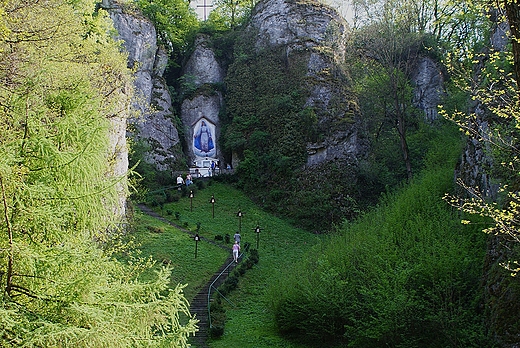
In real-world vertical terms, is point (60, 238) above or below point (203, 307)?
above

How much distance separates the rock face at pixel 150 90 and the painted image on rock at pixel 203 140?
160 cm

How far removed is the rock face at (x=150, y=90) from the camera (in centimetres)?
3145

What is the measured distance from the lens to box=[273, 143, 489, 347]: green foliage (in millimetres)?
10773

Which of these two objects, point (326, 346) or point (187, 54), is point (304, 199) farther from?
point (187, 54)

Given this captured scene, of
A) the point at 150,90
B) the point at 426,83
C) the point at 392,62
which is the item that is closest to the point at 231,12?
the point at 150,90

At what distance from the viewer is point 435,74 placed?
31781 millimetres

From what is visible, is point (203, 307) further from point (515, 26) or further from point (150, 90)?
point (150, 90)

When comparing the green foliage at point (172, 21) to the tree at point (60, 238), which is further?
the green foliage at point (172, 21)

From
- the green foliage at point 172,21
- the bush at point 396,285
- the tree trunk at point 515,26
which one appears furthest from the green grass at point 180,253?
the green foliage at point 172,21

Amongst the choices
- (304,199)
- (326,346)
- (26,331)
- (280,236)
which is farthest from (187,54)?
(26,331)

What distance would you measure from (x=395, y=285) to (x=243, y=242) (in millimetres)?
11908

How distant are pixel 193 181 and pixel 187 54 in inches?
506

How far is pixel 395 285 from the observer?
11.1 meters

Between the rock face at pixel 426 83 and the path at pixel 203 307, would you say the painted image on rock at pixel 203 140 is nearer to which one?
the path at pixel 203 307
